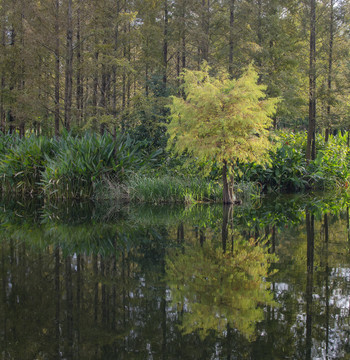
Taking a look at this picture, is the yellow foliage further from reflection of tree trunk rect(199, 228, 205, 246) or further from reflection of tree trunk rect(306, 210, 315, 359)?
reflection of tree trunk rect(199, 228, 205, 246)

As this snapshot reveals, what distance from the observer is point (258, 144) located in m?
10.5

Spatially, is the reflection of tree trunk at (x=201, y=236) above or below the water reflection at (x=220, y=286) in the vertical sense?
below

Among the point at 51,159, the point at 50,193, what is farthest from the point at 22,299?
the point at 51,159

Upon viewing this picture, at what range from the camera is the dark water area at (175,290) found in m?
3.21

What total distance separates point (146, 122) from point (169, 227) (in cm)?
927

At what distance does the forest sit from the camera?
43.3 feet

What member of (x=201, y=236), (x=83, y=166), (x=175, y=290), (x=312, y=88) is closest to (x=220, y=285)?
(x=175, y=290)

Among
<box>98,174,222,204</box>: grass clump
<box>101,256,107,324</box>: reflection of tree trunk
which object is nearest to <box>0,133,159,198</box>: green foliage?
<box>98,174,222,204</box>: grass clump

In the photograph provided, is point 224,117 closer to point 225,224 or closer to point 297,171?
point 225,224

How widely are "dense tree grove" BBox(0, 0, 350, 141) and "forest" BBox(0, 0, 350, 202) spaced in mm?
61

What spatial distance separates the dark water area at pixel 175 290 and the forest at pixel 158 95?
4157 millimetres

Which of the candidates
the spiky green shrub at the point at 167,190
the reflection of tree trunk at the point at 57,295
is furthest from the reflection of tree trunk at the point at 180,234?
the spiky green shrub at the point at 167,190

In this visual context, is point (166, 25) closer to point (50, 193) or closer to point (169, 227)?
point (50, 193)

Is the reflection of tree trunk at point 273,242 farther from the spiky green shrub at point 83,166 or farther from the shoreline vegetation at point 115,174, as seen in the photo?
the spiky green shrub at point 83,166
